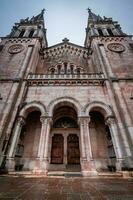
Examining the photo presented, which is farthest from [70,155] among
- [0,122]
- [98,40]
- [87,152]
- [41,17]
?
[41,17]

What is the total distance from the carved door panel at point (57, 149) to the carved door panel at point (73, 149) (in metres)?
0.62

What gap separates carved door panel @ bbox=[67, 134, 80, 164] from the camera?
37.0 ft

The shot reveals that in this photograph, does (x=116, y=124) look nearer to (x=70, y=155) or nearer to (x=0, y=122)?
(x=70, y=155)

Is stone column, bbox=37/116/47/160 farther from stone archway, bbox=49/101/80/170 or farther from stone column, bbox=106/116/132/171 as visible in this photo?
stone column, bbox=106/116/132/171

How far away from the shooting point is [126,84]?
1229cm

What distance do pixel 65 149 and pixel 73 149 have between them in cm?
73

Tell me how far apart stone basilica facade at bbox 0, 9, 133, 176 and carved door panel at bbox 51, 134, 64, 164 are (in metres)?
0.05

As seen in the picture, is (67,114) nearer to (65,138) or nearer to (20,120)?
(65,138)

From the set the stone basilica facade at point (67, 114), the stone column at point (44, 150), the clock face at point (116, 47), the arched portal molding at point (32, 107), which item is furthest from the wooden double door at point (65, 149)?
the clock face at point (116, 47)

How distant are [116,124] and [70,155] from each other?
15.5ft

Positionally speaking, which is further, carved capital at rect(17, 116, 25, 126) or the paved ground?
carved capital at rect(17, 116, 25, 126)

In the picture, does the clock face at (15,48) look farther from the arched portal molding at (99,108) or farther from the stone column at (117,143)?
the stone column at (117,143)

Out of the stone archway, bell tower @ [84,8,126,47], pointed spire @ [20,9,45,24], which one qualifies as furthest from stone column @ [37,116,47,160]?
pointed spire @ [20,9,45,24]

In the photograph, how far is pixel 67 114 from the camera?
43.1ft
